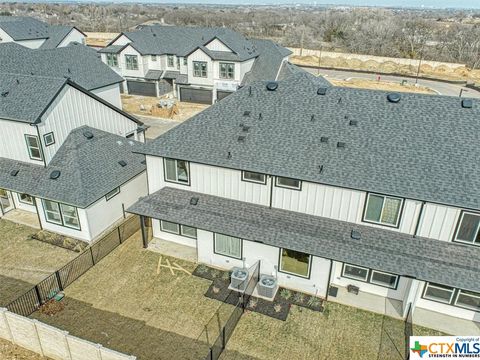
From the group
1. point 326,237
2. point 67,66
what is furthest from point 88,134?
point 326,237

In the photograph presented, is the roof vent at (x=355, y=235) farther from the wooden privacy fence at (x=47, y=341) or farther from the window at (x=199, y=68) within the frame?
the window at (x=199, y=68)

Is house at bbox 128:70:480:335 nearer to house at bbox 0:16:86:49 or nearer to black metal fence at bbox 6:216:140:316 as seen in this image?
black metal fence at bbox 6:216:140:316

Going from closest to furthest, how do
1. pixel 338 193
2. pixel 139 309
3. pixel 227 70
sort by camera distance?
pixel 139 309
pixel 338 193
pixel 227 70

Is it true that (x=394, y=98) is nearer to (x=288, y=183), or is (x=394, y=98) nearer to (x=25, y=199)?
(x=288, y=183)

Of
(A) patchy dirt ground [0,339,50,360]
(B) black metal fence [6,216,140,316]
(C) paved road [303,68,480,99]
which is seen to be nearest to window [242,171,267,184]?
(B) black metal fence [6,216,140,316]

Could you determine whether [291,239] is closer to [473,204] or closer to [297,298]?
[297,298]

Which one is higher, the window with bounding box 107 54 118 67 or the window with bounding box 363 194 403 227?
the window with bounding box 107 54 118 67
